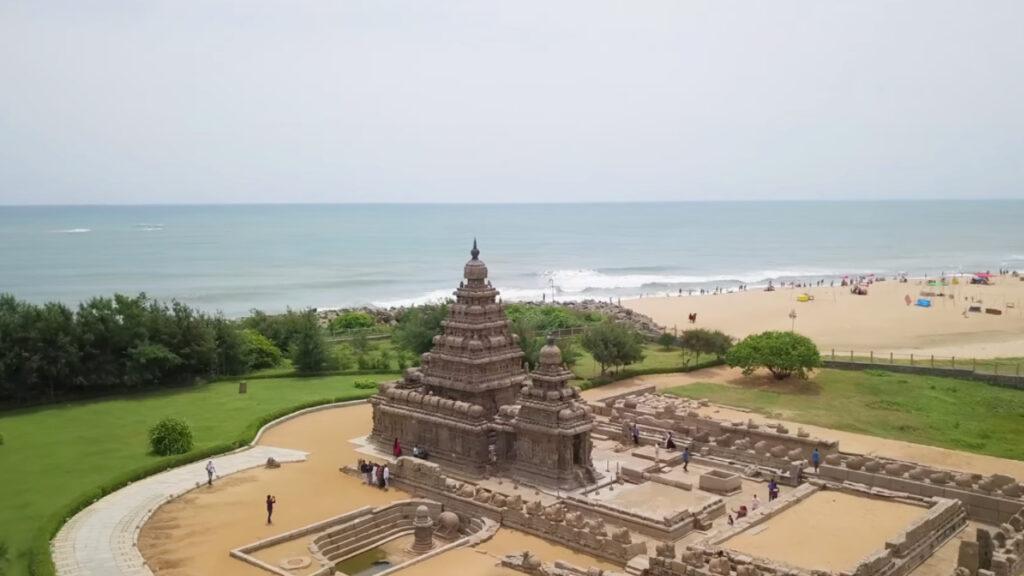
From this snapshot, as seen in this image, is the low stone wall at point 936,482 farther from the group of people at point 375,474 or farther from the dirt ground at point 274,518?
the group of people at point 375,474

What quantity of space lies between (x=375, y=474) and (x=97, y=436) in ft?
42.9

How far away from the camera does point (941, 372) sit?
4269 centimetres

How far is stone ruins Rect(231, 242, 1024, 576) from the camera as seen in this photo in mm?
21250

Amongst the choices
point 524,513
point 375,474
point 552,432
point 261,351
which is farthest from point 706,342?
point 261,351

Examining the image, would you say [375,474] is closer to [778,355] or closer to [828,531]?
[828,531]

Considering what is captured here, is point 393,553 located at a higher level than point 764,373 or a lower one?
lower

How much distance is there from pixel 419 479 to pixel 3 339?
23.8m

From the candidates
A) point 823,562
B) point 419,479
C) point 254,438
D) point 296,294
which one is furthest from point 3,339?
point 296,294

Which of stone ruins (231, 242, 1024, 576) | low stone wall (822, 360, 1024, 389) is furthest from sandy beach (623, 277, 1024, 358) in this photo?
stone ruins (231, 242, 1024, 576)

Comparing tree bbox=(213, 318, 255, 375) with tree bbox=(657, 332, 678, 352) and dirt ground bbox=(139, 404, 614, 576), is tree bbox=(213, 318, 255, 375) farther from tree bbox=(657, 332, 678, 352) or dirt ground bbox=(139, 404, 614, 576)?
tree bbox=(657, 332, 678, 352)

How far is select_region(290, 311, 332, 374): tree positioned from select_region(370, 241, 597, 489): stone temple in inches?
573

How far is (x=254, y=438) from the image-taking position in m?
33.9

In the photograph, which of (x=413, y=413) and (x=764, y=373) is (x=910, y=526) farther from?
(x=764, y=373)

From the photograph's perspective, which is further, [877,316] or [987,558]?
[877,316]
